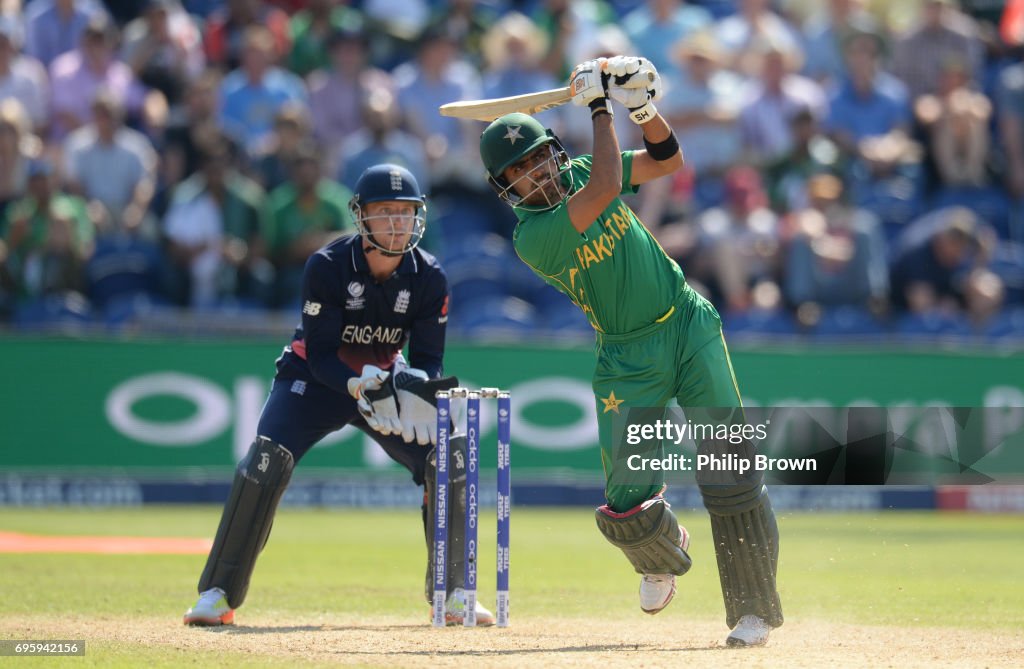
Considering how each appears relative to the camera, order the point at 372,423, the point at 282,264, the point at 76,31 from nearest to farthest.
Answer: the point at 372,423, the point at 282,264, the point at 76,31

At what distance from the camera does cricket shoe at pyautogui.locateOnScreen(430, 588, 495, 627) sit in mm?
6633

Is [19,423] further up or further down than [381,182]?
further down

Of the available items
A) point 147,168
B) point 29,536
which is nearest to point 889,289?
point 147,168

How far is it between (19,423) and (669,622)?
21.8 ft

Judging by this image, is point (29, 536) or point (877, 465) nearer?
point (877, 465)

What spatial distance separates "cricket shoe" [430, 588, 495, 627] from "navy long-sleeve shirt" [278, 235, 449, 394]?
100cm

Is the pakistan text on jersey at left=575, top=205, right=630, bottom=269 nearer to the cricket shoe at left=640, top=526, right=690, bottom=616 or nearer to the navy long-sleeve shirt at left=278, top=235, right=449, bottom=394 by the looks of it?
the navy long-sleeve shirt at left=278, top=235, right=449, bottom=394

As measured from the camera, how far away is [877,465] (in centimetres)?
768

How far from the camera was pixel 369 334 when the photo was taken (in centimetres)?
697

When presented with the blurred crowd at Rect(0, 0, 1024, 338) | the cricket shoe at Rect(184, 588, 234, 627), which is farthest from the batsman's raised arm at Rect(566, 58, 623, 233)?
the blurred crowd at Rect(0, 0, 1024, 338)

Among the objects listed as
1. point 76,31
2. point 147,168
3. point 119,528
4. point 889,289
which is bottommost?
point 119,528

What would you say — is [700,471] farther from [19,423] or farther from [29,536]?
[19,423]

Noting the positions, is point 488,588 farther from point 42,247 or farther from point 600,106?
point 42,247

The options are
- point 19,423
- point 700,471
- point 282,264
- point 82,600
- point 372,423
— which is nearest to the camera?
point 700,471
